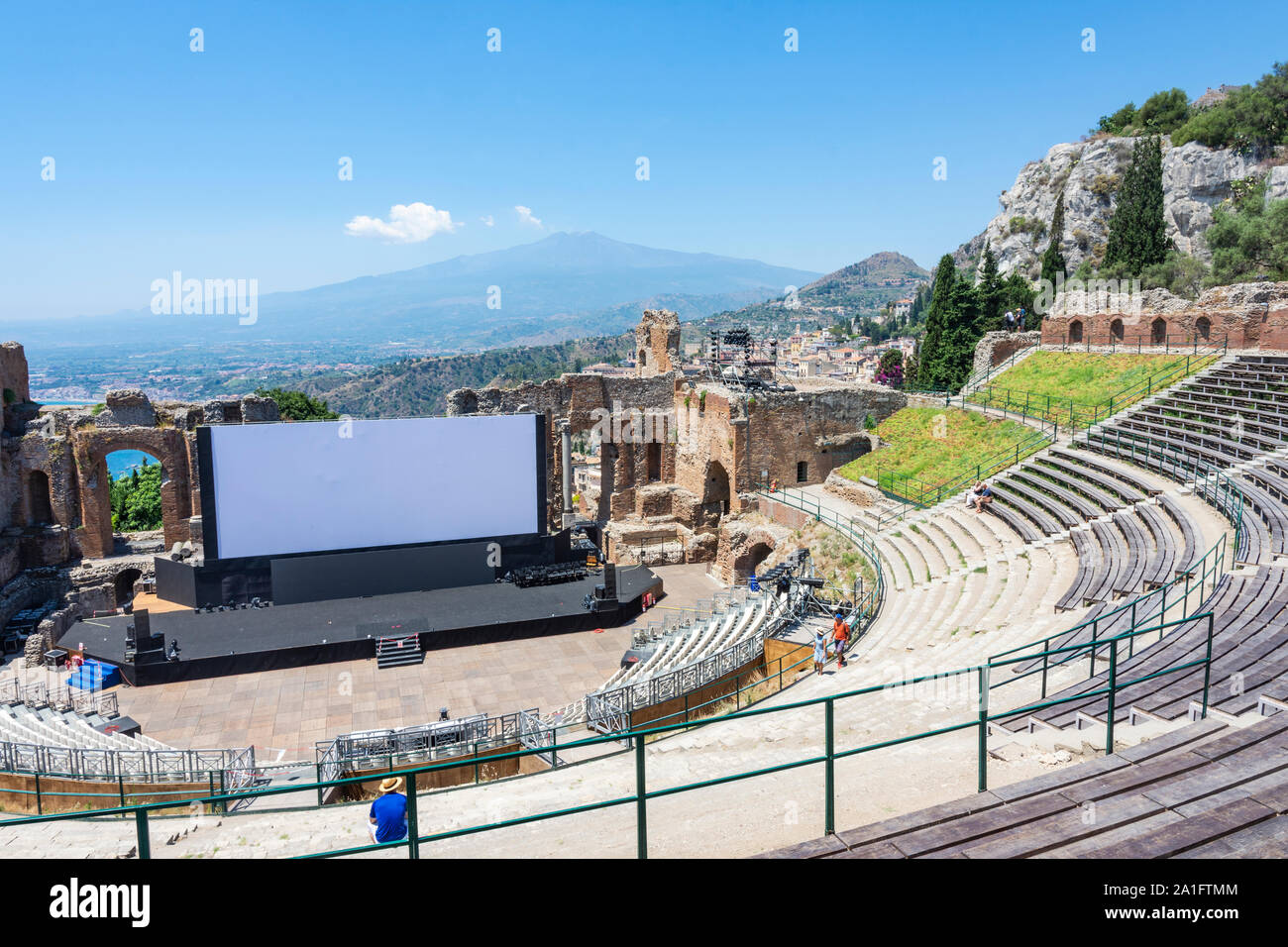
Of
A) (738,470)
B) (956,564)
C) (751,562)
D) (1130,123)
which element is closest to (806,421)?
(738,470)

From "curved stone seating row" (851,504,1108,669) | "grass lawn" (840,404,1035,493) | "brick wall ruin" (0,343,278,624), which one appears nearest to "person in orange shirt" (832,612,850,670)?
"curved stone seating row" (851,504,1108,669)

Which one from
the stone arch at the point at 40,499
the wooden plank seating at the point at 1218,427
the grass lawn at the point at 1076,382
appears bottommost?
the stone arch at the point at 40,499

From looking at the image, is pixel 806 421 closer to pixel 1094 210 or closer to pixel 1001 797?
pixel 1001 797

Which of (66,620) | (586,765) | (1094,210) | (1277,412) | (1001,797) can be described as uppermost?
(1094,210)

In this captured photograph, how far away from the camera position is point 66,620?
25.0 m

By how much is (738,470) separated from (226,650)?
1807cm

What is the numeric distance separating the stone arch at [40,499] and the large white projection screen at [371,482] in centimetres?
1069

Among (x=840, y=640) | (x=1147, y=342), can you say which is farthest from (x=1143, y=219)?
(x=840, y=640)

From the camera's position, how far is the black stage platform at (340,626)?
21.5 meters

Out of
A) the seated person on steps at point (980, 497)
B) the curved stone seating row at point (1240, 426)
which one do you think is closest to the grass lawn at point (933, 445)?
the seated person on steps at point (980, 497)

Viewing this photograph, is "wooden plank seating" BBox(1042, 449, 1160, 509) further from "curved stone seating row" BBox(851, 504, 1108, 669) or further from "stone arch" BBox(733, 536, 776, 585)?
"stone arch" BBox(733, 536, 776, 585)

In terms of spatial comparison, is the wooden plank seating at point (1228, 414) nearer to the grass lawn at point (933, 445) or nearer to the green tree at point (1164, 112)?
the grass lawn at point (933, 445)

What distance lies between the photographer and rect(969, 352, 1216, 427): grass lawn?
25.3 meters

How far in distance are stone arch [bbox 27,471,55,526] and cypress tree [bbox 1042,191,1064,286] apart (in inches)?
2393
